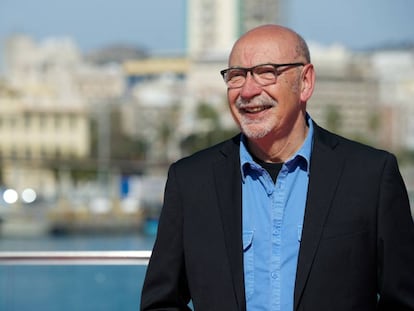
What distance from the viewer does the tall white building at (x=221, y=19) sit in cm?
9756

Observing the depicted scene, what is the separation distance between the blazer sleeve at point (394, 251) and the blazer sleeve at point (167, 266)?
1.21ft

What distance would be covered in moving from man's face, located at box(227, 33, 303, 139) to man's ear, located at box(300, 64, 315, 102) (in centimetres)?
2

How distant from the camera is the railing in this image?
3.54 metres

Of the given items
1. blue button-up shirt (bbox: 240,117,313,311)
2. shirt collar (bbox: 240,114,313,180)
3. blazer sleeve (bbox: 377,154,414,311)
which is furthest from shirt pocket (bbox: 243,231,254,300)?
blazer sleeve (bbox: 377,154,414,311)

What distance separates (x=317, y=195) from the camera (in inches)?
80.7

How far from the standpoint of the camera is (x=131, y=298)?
3633 mm

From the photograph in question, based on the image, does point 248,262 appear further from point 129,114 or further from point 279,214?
point 129,114

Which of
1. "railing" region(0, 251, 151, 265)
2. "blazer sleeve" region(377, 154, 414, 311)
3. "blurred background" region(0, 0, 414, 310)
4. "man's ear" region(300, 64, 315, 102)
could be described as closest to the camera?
"blazer sleeve" region(377, 154, 414, 311)

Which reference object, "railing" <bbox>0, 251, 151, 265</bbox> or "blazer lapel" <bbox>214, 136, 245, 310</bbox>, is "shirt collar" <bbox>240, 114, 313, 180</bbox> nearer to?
"blazer lapel" <bbox>214, 136, 245, 310</bbox>

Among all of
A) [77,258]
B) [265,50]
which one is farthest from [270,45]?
[77,258]

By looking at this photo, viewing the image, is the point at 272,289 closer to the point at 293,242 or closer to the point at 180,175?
the point at 293,242

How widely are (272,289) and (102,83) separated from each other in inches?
3490

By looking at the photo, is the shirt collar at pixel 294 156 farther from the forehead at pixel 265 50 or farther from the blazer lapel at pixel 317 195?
the forehead at pixel 265 50

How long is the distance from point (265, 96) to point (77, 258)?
1663 millimetres
